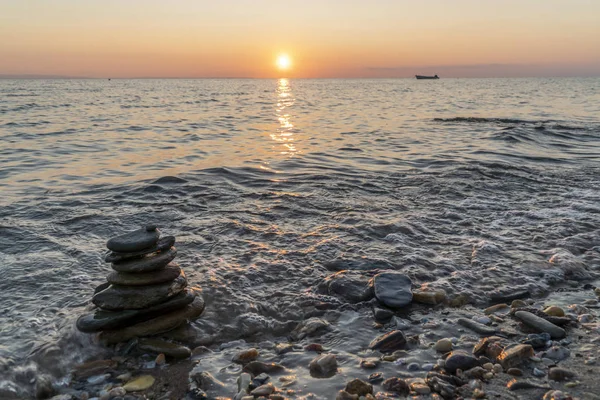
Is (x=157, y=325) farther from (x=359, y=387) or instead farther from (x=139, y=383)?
(x=359, y=387)

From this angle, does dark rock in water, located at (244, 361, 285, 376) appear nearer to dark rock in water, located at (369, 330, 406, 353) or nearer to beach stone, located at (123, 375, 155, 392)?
beach stone, located at (123, 375, 155, 392)

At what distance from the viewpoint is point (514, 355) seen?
424 cm

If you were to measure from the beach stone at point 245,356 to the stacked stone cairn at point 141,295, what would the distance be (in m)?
0.99

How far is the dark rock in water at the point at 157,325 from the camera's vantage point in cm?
486

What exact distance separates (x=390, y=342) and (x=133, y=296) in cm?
288

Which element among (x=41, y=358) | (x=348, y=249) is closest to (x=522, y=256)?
(x=348, y=249)

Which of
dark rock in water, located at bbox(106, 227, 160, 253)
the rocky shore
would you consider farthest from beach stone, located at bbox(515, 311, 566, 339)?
dark rock in water, located at bbox(106, 227, 160, 253)

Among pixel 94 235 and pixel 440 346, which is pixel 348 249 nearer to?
pixel 440 346

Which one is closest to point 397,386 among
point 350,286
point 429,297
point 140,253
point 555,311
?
point 429,297

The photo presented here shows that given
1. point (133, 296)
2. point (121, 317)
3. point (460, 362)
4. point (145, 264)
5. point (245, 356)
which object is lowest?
point (245, 356)

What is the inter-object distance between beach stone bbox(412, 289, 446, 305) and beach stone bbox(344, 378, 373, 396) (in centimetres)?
201

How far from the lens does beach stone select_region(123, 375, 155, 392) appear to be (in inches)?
157

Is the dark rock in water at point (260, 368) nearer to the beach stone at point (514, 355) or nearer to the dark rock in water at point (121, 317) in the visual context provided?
the dark rock in water at point (121, 317)

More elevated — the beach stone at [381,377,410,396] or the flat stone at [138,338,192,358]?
the beach stone at [381,377,410,396]
